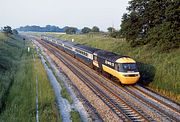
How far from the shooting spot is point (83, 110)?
63.1 feet

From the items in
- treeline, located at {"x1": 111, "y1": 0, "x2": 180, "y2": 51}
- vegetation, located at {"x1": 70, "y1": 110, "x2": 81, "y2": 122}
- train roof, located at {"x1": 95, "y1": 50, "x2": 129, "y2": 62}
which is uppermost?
treeline, located at {"x1": 111, "y1": 0, "x2": 180, "y2": 51}

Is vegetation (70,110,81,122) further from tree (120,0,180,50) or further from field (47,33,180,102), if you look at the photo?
tree (120,0,180,50)

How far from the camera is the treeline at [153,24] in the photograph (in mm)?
28156

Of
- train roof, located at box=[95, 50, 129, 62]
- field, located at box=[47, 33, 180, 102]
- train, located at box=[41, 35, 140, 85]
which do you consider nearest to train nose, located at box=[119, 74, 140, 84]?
train, located at box=[41, 35, 140, 85]

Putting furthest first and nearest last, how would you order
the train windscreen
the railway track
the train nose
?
the train windscreen → the train nose → the railway track

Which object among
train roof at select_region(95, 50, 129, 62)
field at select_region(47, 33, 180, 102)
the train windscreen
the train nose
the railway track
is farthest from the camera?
train roof at select_region(95, 50, 129, 62)

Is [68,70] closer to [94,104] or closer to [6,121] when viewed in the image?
[94,104]

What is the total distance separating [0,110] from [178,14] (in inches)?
730

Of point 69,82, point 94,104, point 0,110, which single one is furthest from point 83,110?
point 69,82

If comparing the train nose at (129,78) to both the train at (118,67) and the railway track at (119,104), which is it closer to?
the train at (118,67)

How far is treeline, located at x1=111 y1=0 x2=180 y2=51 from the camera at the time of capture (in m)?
28.2

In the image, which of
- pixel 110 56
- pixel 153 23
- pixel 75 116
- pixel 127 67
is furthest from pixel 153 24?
pixel 75 116

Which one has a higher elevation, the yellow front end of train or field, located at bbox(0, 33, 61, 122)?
the yellow front end of train

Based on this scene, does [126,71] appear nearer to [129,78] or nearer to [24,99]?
[129,78]
